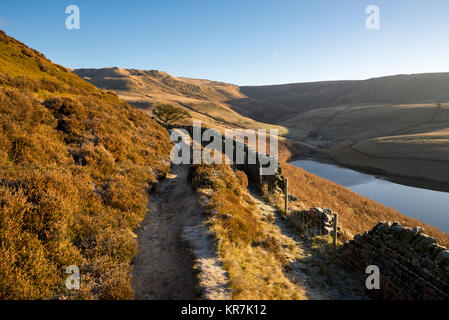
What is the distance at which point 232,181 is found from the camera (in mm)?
13945

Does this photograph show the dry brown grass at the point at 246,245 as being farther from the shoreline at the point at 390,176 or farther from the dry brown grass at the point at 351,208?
the shoreline at the point at 390,176

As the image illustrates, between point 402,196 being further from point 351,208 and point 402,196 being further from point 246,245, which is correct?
point 246,245

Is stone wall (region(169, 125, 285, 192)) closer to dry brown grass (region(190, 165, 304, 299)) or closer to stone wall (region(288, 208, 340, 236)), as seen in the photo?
stone wall (region(288, 208, 340, 236))

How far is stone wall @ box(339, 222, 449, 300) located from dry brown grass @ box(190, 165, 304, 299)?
9.59 ft

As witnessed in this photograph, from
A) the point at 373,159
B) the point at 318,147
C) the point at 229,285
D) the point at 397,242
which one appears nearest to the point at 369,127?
the point at 318,147

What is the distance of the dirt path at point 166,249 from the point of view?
18.6ft

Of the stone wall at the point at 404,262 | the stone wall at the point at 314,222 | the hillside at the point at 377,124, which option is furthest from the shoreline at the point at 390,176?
the stone wall at the point at 404,262

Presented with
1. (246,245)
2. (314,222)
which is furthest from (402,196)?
(246,245)

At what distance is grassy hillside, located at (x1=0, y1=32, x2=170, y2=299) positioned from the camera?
4629mm

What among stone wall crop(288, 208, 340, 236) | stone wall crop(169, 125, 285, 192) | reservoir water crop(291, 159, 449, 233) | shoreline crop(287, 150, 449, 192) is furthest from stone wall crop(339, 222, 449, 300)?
shoreline crop(287, 150, 449, 192)

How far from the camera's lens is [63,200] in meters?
6.36

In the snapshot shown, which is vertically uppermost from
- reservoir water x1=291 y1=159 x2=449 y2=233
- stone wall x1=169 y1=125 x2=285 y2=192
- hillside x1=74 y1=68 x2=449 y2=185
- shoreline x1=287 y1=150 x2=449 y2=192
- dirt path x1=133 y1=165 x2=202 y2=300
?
hillside x1=74 y1=68 x2=449 y2=185

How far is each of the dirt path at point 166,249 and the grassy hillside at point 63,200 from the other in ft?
1.71
